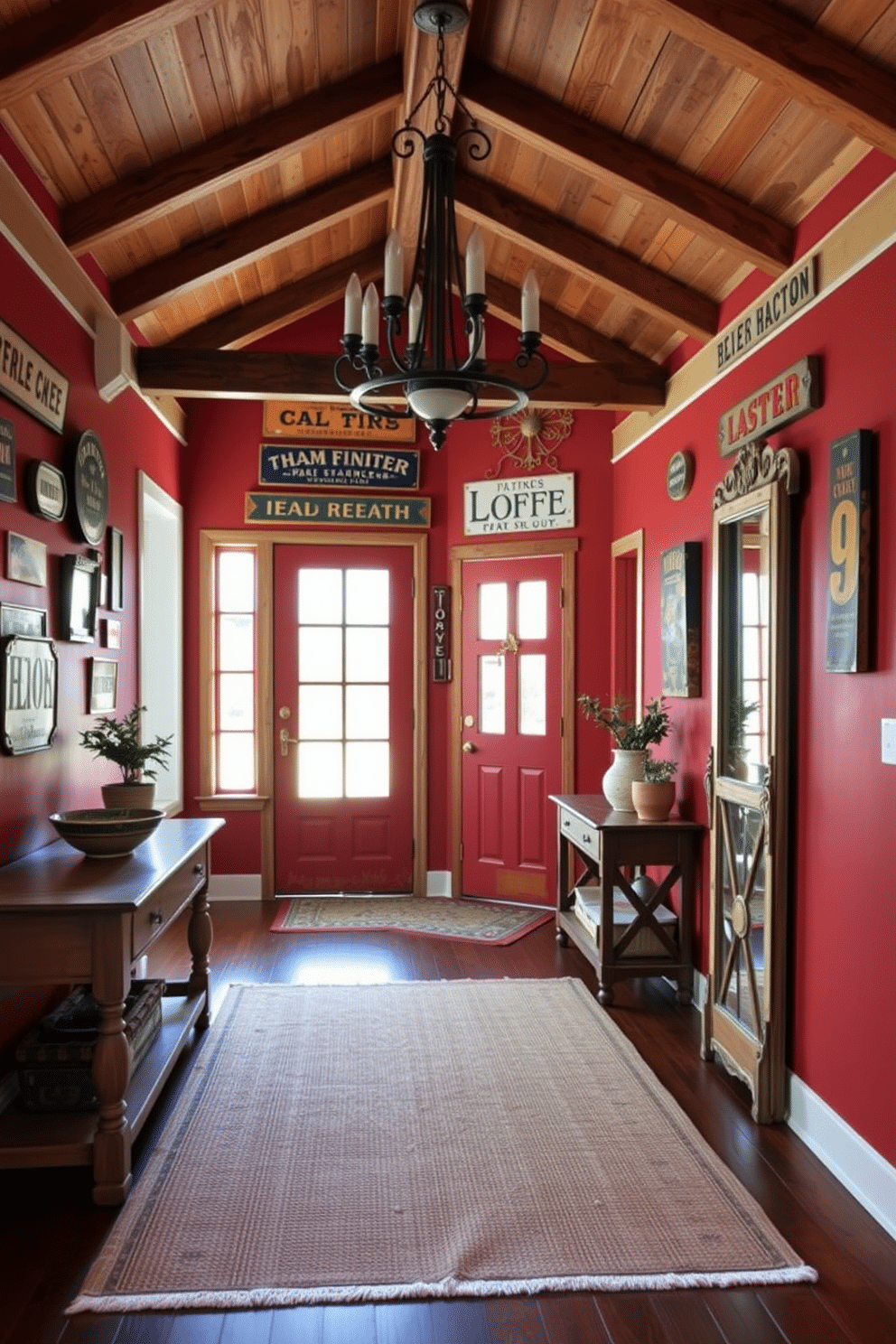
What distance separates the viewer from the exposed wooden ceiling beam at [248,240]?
412 cm

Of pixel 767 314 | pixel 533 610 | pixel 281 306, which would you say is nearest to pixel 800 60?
pixel 767 314

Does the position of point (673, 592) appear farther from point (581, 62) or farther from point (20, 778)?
point (20, 778)

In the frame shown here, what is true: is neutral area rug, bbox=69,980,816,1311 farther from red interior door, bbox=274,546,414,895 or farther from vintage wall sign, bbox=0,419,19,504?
red interior door, bbox=274,546,414,895

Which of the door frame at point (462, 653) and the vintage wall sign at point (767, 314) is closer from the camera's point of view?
the vintage wall sign at point (767, 314)

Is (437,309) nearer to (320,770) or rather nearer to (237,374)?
(237,374)

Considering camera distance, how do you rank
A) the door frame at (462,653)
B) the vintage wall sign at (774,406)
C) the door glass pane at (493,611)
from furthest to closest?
the door glass pane at (493,611)
the door frame at (462,653)
the vintage wall sign at (774,406)

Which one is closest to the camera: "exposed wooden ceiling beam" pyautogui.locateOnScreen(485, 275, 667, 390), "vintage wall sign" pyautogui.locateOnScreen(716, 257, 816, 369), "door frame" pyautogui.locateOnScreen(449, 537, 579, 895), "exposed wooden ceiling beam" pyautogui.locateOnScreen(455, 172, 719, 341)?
"vintage wall sign" pyautogui.locateOnScreen(716, 257, 816, 369)

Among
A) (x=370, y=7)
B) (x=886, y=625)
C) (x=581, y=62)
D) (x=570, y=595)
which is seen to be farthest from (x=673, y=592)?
(x=370, y=7)

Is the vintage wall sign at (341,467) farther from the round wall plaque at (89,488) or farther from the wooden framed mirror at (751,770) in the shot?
the wooden framed mirror at (751,770)

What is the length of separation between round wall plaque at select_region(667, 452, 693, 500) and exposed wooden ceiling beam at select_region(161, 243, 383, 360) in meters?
1.87

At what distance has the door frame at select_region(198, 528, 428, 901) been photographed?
598cm

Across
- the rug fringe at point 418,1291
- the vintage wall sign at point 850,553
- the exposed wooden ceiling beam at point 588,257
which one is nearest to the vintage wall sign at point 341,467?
the exposed wooden ceiling beam at point 588,257

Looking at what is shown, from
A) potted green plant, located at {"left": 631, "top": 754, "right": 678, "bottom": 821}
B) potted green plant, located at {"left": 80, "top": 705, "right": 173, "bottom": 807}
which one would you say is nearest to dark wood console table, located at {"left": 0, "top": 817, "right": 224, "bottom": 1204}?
potted green plant, located at {"left": 80, "top": 705, "right": 173, "bottom": 807}

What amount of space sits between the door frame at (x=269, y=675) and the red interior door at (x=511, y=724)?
27cm
